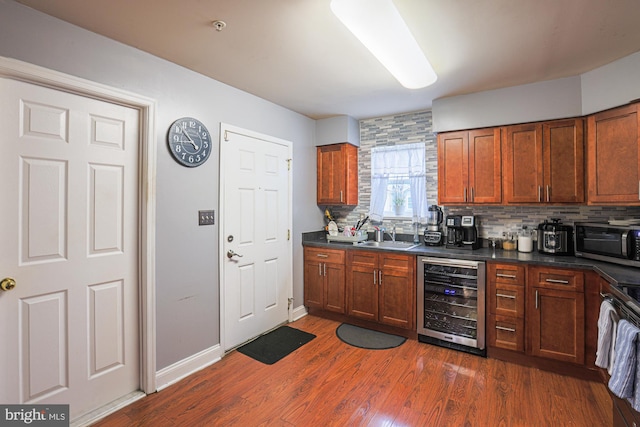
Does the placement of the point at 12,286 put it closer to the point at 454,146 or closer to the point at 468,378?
the point at 468,378

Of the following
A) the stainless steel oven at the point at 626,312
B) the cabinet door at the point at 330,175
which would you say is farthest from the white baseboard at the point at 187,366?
the stainless steel oven at the point at 626,312

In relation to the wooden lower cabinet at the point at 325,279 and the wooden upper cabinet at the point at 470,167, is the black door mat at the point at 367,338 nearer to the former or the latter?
the wooden lower cabinet at the point at 325,279

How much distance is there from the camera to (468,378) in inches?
92.7

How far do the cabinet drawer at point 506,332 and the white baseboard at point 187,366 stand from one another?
2405 mm

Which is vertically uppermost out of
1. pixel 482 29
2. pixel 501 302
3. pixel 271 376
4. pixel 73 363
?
pixel 482 29

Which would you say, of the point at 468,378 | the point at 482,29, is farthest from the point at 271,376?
the point at 482,29

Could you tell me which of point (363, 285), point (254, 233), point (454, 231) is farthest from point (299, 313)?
point (454, 231)

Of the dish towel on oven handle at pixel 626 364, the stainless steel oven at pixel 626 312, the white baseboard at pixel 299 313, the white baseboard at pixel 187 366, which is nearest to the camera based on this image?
the dish towel on oven handle at pixel 626 364

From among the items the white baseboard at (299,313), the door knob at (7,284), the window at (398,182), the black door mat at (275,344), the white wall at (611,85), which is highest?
the white wall at (611,85)

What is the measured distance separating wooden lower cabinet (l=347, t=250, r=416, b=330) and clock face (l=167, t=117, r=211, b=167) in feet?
6.07

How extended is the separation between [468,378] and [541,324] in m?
0.76

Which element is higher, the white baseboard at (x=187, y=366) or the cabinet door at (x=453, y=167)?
the cabinet door at (x=453, y=167)

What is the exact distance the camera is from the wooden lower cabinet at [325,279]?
3.44m

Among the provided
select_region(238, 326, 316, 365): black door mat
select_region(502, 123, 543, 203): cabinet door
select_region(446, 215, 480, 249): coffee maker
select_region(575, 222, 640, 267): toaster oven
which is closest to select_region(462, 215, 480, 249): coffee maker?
select_region(446, 215, 480, 249): coffee maker
